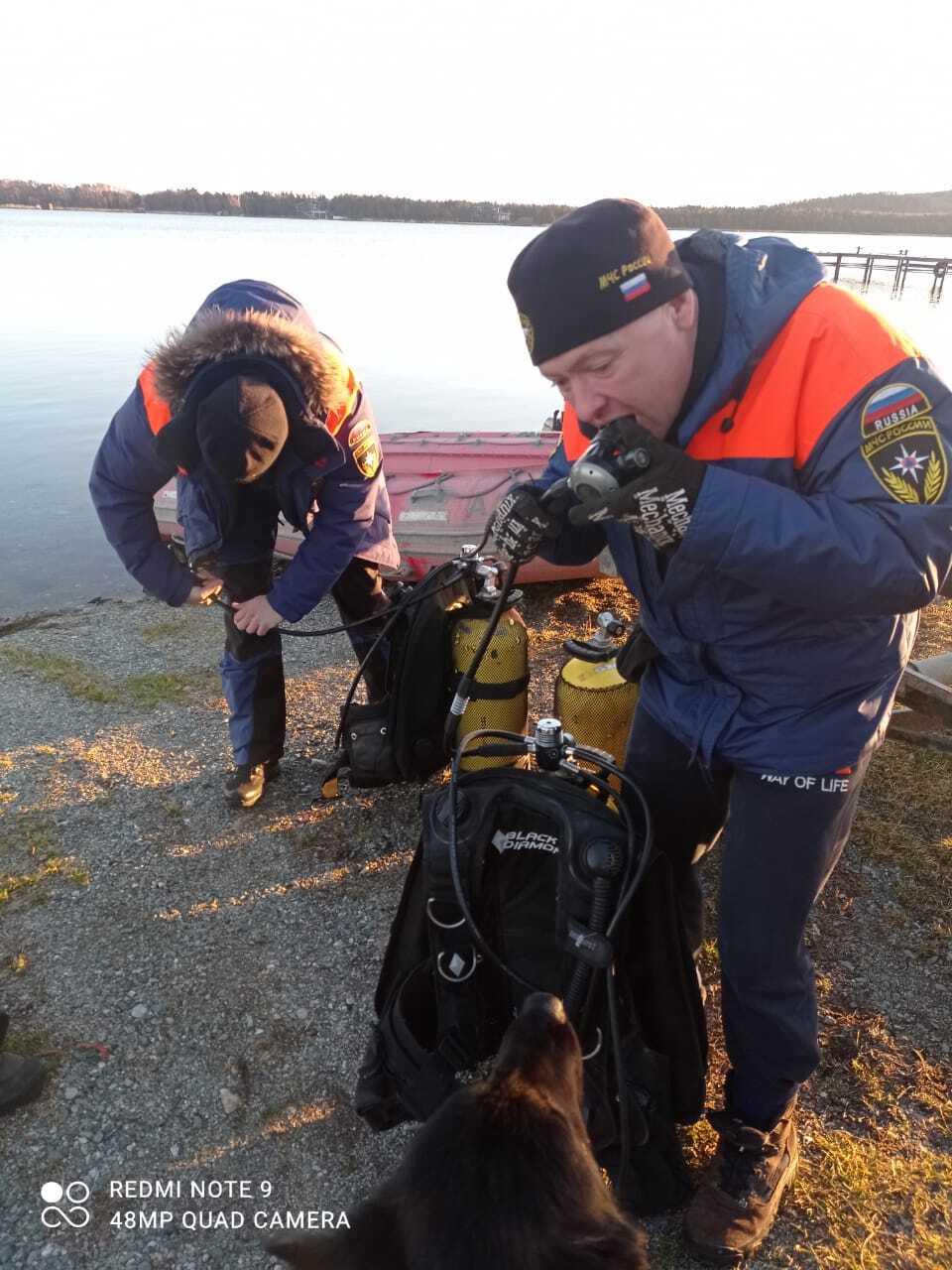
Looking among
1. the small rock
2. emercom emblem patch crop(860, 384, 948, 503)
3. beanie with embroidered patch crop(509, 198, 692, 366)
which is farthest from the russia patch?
the small rock

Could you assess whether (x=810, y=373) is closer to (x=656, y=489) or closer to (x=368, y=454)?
(x=656, y=489)

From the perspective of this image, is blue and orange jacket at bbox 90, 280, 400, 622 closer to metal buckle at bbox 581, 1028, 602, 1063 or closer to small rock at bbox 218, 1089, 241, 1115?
small rock at bbox 218, 1089, 241, 1115

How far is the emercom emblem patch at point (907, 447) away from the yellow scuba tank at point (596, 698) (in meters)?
1.92

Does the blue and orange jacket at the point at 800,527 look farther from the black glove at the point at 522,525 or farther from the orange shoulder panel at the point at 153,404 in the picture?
the orange shoulder panel at the point at 153,404

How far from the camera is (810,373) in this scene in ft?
5.03

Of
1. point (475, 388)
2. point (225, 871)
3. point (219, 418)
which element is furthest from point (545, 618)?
point (475, 388)

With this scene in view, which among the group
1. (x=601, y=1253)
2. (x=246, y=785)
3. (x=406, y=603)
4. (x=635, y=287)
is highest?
(x=635, y=287)

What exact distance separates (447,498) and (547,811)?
4.40 meters

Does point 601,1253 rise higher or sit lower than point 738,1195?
higher

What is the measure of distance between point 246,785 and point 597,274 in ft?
9.80

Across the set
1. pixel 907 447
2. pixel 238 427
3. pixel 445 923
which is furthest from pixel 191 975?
pixel 907 447

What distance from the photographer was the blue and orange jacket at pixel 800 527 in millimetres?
1440

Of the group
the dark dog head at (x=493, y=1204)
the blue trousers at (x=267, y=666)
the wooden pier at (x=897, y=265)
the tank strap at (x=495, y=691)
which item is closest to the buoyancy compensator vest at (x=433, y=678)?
the tank strap at (x=495, y=691)

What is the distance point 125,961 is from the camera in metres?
3.00
